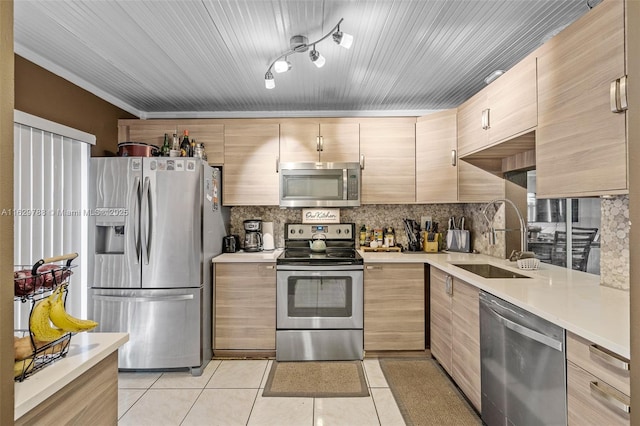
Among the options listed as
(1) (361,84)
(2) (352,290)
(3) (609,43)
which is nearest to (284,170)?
(1) (361,84)

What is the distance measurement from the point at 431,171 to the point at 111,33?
9.05ft

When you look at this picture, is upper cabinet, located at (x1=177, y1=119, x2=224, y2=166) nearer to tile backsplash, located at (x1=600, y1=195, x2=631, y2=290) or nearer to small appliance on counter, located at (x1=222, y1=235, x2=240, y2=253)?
small appliance on counter, located at (x1=222, y1=235, x2=240, y2=253)

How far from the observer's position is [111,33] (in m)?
2.04

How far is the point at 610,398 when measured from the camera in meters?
1.04

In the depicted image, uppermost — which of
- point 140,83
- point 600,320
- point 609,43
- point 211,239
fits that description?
point 140,83

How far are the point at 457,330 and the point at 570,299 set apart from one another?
889 millimetres

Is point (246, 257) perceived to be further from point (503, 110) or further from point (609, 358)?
point (609, 358)

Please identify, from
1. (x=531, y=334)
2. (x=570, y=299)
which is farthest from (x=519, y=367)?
(x=570, y=299)

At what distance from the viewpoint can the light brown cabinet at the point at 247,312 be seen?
2.90 meters

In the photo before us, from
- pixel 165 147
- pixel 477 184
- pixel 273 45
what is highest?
pixel 273 45

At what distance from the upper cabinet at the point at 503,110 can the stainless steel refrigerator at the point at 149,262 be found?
2.30 m

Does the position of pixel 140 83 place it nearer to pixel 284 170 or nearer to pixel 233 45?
pixel 233 45

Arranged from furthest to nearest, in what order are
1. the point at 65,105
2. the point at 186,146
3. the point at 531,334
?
the point at 186,146
the point at 65,105
the point at 531,334

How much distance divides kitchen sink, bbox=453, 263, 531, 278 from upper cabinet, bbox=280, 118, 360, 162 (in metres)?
1.45
